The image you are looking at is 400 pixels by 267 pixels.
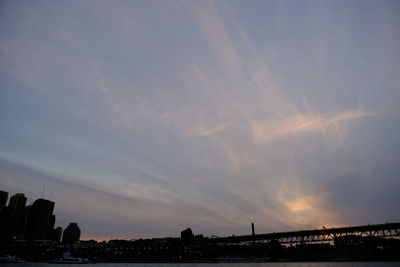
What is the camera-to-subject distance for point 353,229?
654ft

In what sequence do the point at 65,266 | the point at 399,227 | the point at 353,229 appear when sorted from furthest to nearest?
the point at 353,229, the point at 65,266, the point at 399,227

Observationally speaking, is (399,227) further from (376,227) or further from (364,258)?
(364,258)

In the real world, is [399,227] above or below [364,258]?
above

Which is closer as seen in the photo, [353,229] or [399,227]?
[399,227]

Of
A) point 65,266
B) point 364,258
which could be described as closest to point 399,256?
point 364,258

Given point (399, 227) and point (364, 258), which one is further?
point (364, 258)

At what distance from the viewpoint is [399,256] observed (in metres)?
189

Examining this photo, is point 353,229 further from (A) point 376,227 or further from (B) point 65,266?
(B) point 65,266

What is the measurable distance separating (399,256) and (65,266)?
638 ft

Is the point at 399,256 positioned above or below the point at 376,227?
below

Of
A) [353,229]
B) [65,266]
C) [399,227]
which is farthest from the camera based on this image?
[353,229]

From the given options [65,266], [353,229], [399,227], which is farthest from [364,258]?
[65,266]

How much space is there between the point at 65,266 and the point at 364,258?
176 m

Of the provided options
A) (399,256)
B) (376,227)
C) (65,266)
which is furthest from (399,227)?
(65,266)
